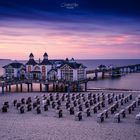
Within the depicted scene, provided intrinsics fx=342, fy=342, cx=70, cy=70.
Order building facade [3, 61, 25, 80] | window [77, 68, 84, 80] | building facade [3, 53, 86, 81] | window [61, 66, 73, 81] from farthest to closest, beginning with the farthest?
building facade [3, 61, 25, 80] → window [77, 68, 84, 80] → building facade [3, 53, 86, 81] → window [61, 66, 73, 81]

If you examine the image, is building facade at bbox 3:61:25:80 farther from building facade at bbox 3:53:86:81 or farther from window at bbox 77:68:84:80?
window at bbox 77:68:84:80

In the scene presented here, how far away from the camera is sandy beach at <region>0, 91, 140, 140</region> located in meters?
24.1

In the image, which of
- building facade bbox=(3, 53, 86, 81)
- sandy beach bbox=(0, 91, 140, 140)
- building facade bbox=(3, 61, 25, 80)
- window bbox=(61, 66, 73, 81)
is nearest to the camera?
sandy beach bbox=(0, 91, 140, 140)

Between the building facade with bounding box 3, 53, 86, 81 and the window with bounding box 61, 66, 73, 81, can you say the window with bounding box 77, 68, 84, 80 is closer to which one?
the building facade with bounding box 3, 53, 86, 81

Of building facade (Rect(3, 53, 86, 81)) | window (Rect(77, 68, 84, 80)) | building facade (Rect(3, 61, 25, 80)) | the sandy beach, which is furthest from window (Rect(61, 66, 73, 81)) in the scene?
the sandy beach

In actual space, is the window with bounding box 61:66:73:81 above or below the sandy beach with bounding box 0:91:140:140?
above

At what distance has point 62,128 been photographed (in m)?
26.7

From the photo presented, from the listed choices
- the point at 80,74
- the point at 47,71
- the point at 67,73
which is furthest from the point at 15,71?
the point at 80,74

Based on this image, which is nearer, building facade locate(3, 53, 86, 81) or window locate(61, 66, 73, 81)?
window locate(61, 66, 73, 81)

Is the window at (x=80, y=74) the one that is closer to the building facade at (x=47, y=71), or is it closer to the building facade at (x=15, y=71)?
the building facade at (x=47, y=71)

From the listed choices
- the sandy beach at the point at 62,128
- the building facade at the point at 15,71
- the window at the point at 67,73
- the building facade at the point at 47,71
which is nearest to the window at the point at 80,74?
the building facade at the point at 47,71

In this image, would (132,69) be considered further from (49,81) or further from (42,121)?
(42,121)

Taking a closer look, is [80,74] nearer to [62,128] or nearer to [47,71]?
[47,71]

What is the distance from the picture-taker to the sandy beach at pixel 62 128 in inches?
948
